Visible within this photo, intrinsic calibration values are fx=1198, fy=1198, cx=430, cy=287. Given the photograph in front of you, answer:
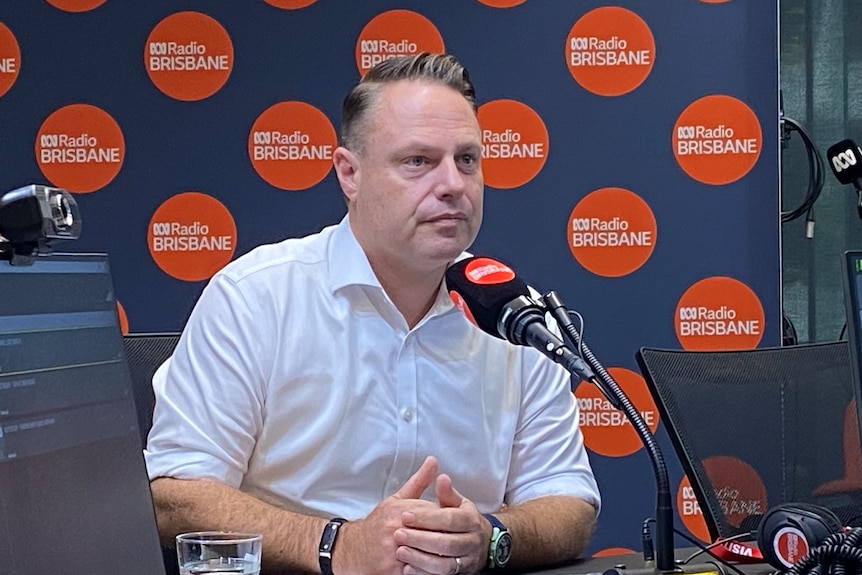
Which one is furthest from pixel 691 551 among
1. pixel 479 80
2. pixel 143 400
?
pixel 479 80

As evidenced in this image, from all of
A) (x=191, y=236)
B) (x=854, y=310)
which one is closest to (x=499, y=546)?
(x=854, y=310)

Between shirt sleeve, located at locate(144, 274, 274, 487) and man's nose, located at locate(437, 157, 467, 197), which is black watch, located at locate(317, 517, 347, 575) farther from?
man's nose, located at locate(437, 157, 467, 197)

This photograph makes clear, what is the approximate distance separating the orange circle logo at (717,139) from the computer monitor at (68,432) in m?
2.53

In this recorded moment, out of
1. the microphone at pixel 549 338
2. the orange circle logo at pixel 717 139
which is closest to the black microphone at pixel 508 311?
the microphone at pixel 549 338

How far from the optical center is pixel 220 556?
1.30 meters

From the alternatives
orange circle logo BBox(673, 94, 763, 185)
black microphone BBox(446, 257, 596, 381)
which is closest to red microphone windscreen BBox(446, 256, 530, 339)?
black microphone BBox(446, 257, 596, 381)

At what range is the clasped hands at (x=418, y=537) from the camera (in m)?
1.54

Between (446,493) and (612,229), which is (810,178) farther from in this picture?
(446,493)

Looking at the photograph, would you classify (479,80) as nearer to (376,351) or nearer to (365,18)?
(365,18)

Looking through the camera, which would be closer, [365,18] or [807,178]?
[365,18]

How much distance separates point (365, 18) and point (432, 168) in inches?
58.6

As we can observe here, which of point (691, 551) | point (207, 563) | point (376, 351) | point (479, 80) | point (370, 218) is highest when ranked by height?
point (479, 80)

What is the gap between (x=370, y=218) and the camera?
79.7 inches

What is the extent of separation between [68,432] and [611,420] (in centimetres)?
253
